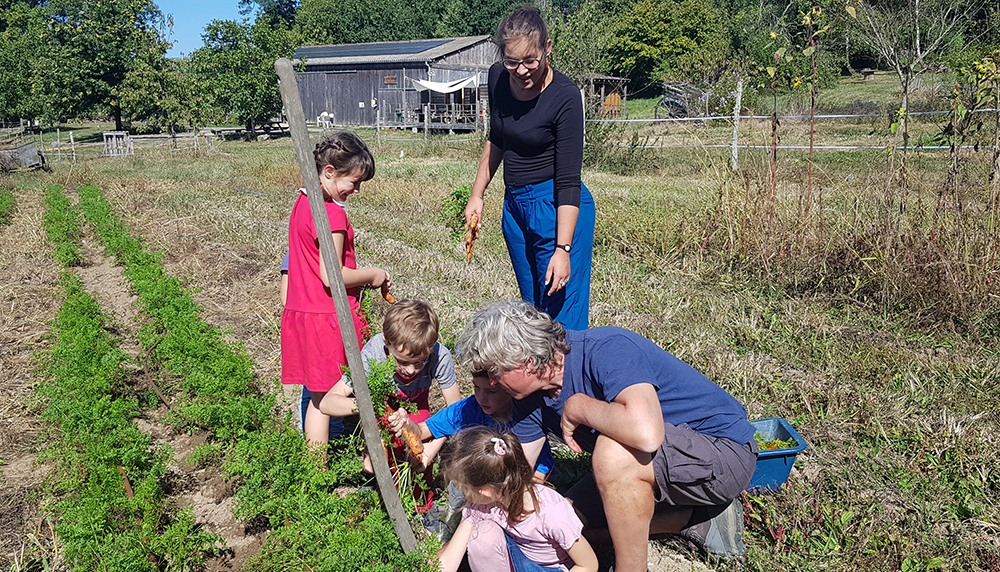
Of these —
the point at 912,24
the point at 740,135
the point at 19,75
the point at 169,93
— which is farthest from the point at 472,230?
the point at 19,75

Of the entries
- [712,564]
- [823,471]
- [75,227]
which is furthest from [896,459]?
[75,227]

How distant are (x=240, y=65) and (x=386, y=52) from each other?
1037 cm

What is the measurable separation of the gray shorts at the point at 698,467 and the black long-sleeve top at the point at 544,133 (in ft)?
3.96

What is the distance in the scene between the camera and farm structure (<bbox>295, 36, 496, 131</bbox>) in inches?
1208

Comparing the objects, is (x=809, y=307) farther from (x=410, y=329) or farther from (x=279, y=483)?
(x=279, y=483)

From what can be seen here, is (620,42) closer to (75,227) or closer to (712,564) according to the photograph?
(75,227)

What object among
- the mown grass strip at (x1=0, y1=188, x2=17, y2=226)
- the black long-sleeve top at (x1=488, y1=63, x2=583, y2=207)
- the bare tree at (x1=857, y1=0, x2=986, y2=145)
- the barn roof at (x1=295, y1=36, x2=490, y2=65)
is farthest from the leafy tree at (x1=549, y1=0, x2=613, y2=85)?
the barn roof at (x1=295, y1=36, x2=490, y2=65)

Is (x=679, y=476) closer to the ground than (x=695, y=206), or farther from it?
closer to the ground

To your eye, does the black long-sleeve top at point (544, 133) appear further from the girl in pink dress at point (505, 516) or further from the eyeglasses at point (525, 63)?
the girl in pink dress at point (505, 516)

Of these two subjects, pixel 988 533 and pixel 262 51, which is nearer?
pixel 988 533

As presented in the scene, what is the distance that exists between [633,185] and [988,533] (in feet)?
28.8

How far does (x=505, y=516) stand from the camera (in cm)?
232

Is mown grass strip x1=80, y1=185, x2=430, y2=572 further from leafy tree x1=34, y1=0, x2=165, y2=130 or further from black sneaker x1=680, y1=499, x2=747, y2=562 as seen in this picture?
leafy tree x1=34, y1=0, x2=165, y2=130

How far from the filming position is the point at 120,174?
1582 cm
